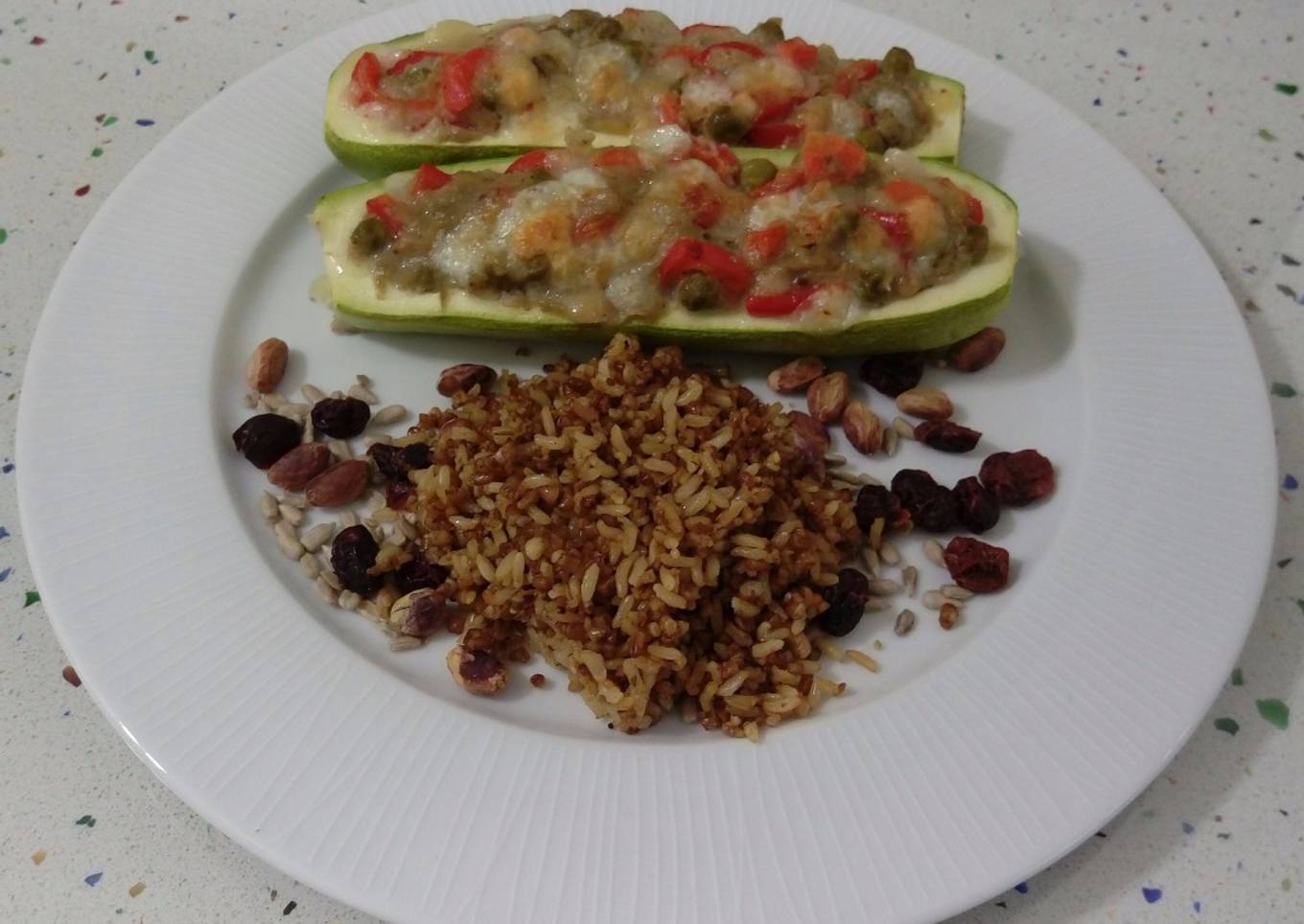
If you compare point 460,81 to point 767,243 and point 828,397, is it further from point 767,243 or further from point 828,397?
point 828,397

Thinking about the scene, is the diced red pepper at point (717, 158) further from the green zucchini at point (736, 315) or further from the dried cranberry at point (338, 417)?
the dried cranberry at point (338, 417)

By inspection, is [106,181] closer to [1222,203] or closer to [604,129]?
[604,129]

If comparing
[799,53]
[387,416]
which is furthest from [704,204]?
→ [387,416]

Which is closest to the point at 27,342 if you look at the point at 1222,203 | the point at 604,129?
the point at 604,129

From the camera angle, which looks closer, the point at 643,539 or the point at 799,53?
the point at 643,539

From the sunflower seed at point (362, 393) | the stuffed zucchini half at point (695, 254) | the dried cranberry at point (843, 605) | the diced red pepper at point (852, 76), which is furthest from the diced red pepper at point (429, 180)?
the dried cranberry at point (843, 605)

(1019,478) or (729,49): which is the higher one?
(729,49)
